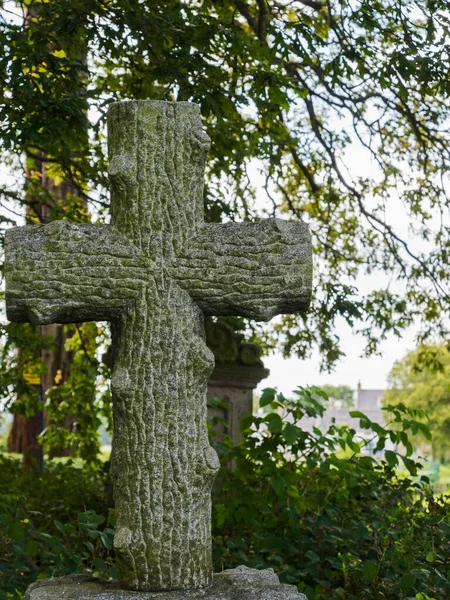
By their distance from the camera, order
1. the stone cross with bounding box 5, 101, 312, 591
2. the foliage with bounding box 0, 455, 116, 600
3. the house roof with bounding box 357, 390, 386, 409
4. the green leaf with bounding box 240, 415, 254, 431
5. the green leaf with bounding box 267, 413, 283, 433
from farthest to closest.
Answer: the house roof with bounding box 357, 390, 386, 409 → the green leaf with bounding box 240, 415, 254, 431 → the green leaf with bounding box 267, 413, 283, 433 → the foliage with bounding box 0, 455, 116, 600 → the stone cross with bounding box 5, 101, 312, 591

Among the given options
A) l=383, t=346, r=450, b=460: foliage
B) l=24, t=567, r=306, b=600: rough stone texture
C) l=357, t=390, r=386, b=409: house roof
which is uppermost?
l=24, t=567, r=306, b=600: rough stone texture

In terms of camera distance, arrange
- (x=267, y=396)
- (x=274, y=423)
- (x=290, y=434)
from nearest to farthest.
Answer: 1. (x=267, y=396)
2. (x=290, y=434)
3. (x=274, y=423)

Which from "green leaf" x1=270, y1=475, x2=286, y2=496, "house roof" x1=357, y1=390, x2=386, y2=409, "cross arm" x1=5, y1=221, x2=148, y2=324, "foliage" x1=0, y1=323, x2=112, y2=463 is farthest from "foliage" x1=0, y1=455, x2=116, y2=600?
"house roof" x1=357, y1=390, x2=386, y2=409

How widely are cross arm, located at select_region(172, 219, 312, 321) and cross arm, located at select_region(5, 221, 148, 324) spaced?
0.62ft

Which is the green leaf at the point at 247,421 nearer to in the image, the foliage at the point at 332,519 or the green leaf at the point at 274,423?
the foliage at the point at 332,519

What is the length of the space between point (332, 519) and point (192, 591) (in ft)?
8.36

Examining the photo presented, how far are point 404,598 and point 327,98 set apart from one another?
6.32m

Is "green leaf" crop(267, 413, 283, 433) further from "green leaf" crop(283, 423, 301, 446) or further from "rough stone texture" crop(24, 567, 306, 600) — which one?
"rough stone texture" crop(24, 567, 306, 600)

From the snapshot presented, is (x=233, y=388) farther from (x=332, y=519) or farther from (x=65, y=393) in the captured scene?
(x=332, y=519)

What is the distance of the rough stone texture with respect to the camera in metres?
2.78

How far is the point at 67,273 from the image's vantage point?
9.84 ft

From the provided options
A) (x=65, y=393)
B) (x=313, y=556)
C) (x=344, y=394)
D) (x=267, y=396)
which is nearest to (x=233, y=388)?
(x=65, y=393)

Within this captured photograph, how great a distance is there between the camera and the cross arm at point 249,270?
120 inches

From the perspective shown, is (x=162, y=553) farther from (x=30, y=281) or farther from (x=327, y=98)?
(x=327, y=98)
